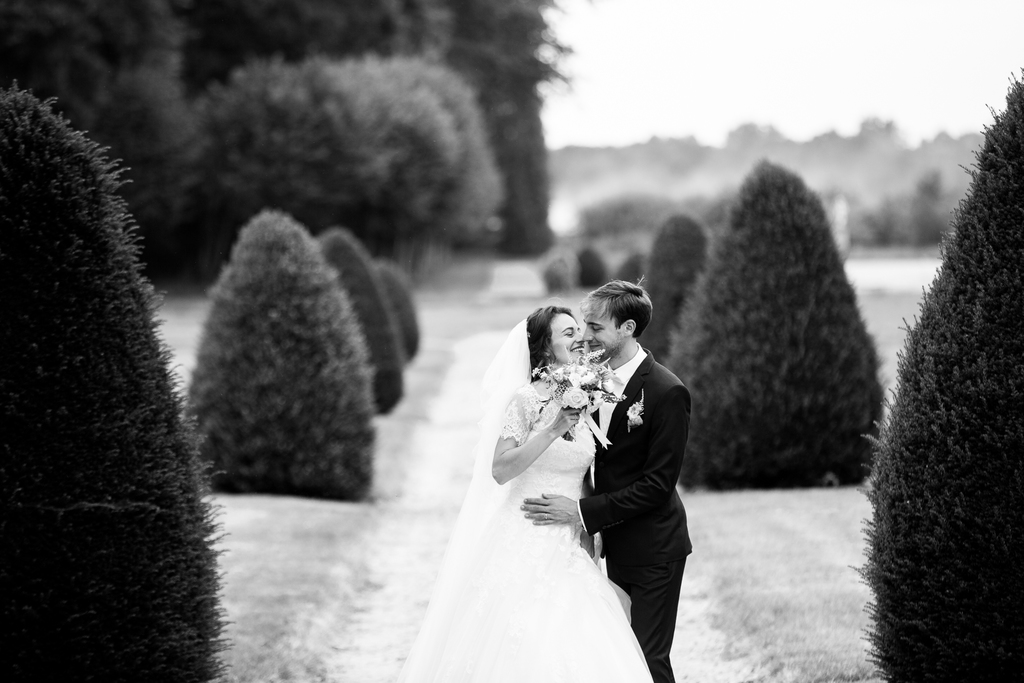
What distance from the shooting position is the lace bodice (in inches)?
180

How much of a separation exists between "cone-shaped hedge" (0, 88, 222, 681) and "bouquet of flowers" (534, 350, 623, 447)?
197 centimetres

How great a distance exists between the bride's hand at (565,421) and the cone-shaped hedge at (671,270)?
1144cm

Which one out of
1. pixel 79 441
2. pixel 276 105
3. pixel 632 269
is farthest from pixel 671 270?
pixel 276 105

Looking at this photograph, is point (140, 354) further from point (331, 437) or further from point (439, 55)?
point (439, 55)

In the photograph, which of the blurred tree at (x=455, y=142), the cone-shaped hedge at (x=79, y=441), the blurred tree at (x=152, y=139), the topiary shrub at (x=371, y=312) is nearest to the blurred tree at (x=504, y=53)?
the blurred tree at (x=455, y=142)

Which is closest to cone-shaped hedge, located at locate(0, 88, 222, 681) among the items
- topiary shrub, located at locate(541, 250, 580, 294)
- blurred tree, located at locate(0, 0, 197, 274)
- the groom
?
the groom

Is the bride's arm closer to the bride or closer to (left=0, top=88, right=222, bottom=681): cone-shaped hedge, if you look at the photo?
the bride

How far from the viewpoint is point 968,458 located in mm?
4453

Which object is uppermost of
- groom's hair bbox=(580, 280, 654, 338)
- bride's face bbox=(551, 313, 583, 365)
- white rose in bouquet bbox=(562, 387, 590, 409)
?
groom's hair bbox=(580, 280, 654, 338)

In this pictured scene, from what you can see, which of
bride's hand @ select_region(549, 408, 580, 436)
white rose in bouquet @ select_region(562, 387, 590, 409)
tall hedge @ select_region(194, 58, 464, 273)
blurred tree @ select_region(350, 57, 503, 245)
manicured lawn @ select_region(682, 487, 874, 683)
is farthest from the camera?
blurred tree @ select_region(350, 57, 503, 245)

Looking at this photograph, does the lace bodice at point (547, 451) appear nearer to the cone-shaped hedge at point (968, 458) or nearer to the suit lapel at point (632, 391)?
the suit lapel at point (632, 391)

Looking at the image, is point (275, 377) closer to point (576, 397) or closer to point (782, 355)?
point (782, 355)

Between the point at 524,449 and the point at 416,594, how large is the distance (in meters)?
4.32

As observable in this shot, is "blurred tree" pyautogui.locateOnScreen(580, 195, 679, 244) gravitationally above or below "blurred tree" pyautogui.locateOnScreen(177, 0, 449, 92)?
below
